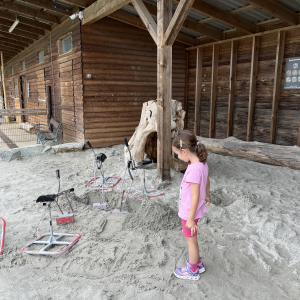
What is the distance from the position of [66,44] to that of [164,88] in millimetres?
5895

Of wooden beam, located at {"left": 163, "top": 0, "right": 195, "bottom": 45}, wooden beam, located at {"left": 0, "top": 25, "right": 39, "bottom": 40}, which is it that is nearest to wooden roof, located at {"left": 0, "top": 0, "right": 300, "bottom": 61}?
wooden beam, located at {"left": 163, "top": 0, "right": 195, "bottom": 45}

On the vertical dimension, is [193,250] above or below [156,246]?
above

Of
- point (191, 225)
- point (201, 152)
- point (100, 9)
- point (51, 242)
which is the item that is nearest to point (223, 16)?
point (100, 9)

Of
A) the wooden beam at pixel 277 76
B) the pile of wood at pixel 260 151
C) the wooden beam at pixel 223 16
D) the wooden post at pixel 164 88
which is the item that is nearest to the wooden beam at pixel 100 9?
the wooden post at pixel 164 88

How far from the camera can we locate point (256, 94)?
732 centimetres

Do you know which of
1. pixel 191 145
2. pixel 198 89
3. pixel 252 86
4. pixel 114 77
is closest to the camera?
pixel 191 145

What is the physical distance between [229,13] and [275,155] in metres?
3.67

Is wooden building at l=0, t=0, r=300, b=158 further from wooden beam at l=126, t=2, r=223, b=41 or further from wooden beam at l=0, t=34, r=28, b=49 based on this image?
wooden beam at l=0, t=34, r=28, b=49

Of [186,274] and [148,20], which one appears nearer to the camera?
[186,274]

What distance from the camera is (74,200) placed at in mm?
4254

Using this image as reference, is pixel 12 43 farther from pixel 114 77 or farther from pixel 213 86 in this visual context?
pixel 213 86

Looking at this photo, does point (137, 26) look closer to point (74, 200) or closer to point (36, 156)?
point (36, 156)

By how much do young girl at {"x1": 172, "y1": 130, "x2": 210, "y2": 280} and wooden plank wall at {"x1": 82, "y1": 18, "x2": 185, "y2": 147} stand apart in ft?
20.5

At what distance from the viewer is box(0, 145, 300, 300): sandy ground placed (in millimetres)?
2305
